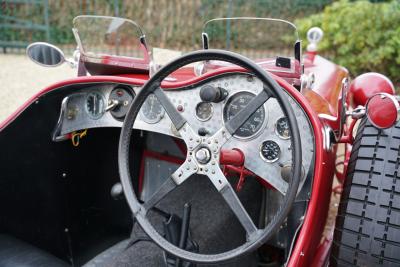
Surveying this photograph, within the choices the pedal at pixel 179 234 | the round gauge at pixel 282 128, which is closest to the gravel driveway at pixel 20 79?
the pedal at pixel 179 234

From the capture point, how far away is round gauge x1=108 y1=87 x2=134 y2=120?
94.3 inches

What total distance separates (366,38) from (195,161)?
7.23 m

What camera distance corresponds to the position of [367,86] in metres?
3.62

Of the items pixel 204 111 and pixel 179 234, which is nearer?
pixel 204 111

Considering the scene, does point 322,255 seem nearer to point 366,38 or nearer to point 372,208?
point 372,208

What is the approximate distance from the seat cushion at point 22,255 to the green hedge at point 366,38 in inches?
272

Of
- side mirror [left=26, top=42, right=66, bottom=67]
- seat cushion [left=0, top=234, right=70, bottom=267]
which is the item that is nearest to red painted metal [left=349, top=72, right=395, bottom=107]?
side mirror [left=26, top=42, right=66, bottom=67]

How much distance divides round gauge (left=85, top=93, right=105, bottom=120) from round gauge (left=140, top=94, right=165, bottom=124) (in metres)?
0.29

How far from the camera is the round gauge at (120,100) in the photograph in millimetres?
2395

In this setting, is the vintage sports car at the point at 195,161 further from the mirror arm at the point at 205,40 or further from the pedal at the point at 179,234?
the mirror arm at the point at 205,40

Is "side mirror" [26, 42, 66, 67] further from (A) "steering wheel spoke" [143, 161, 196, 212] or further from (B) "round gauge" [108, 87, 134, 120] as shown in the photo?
(A) "steering wheel spoke" [143, 161, 196, 212]

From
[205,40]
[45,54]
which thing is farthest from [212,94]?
[45,54]

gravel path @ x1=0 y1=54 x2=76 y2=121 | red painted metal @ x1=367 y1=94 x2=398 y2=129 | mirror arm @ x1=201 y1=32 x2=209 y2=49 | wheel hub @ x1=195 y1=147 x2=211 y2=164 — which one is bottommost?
gravel path @ x1=0 y1=54 x2=76 y2=121

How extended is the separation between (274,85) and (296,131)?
189 mm
